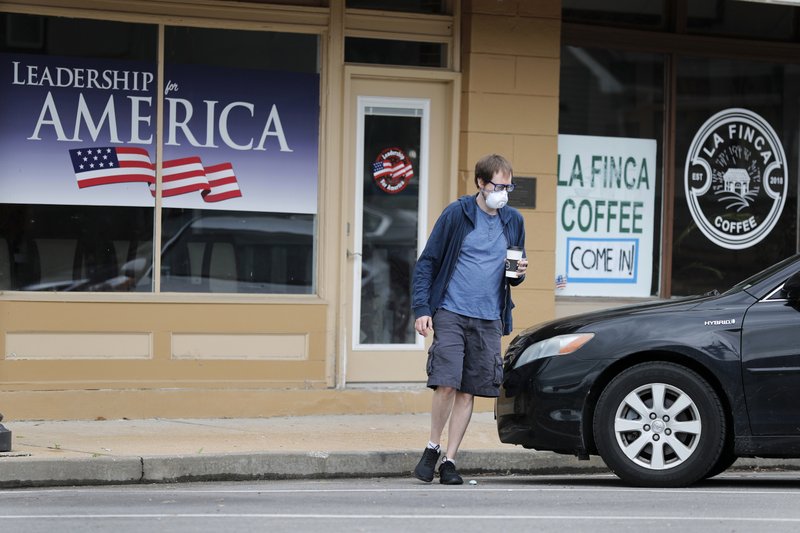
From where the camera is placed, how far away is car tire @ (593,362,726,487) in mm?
7793

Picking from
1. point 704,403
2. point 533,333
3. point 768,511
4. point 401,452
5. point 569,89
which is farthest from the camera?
point 569,89

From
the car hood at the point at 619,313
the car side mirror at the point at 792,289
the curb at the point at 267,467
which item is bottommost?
the curb at the point at 267,467

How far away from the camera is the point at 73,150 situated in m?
10.7

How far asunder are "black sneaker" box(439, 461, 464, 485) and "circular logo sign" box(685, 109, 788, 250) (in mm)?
5153

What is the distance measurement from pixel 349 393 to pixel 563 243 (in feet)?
7.94

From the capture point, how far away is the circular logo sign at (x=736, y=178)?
12398 millimetres

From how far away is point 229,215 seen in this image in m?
11.1

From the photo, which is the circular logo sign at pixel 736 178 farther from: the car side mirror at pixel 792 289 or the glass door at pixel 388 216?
the car side mirror at pixel 792 289

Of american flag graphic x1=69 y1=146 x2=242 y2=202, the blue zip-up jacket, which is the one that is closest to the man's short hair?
the blue zip-up jacket

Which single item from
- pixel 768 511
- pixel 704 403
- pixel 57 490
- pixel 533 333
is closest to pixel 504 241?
pixel 533 333

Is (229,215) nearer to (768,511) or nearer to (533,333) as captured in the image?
(533,333)

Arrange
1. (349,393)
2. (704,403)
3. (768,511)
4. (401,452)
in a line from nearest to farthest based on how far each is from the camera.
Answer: (768,511) → (704,403) → (401,452) → (349,393)

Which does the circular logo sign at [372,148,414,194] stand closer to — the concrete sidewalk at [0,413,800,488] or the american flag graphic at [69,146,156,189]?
the american flag graphic at [69,146,156,189]

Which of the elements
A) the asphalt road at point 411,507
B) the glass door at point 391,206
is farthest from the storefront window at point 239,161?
the asphalt road at point 411,507
